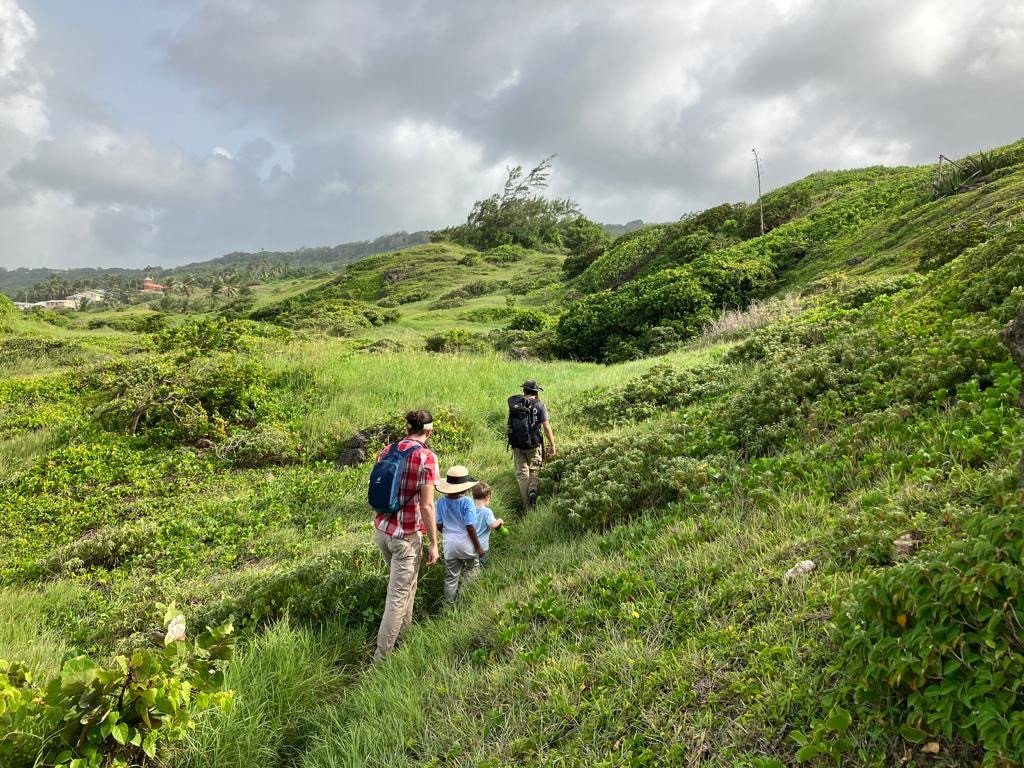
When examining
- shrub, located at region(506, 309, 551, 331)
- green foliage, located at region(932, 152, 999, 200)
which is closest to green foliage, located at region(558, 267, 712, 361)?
shrub, located at region(506, 309, 551, 331)

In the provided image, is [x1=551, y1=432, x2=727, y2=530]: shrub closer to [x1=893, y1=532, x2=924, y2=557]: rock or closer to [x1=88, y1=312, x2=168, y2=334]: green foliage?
[x1=893, y1=532, x2=924, y2=557]: rock

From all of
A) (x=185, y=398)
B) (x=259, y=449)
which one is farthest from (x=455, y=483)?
(x=185, y=398)

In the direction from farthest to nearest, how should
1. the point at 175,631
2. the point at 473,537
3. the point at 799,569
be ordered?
the point at 473,537 → the point at 799,569 → the point at 175,631

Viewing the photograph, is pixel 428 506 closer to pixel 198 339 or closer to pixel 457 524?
pixel 457 524

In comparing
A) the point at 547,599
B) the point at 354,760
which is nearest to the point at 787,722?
the point at 547,599

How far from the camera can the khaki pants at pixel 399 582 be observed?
4.79 m

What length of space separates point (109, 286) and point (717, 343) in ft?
595

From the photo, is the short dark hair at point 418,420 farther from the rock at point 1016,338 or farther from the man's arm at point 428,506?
the rock at point 1016,338

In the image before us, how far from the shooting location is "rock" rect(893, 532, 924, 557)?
9.83 ft

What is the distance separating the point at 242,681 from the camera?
394 centimetres

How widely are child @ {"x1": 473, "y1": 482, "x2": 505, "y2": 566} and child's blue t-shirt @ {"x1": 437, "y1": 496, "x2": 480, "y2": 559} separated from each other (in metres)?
0.08

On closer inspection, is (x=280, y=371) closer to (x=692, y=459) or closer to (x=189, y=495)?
(x=189, y=495)

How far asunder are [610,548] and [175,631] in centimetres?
309

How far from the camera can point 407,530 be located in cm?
489
